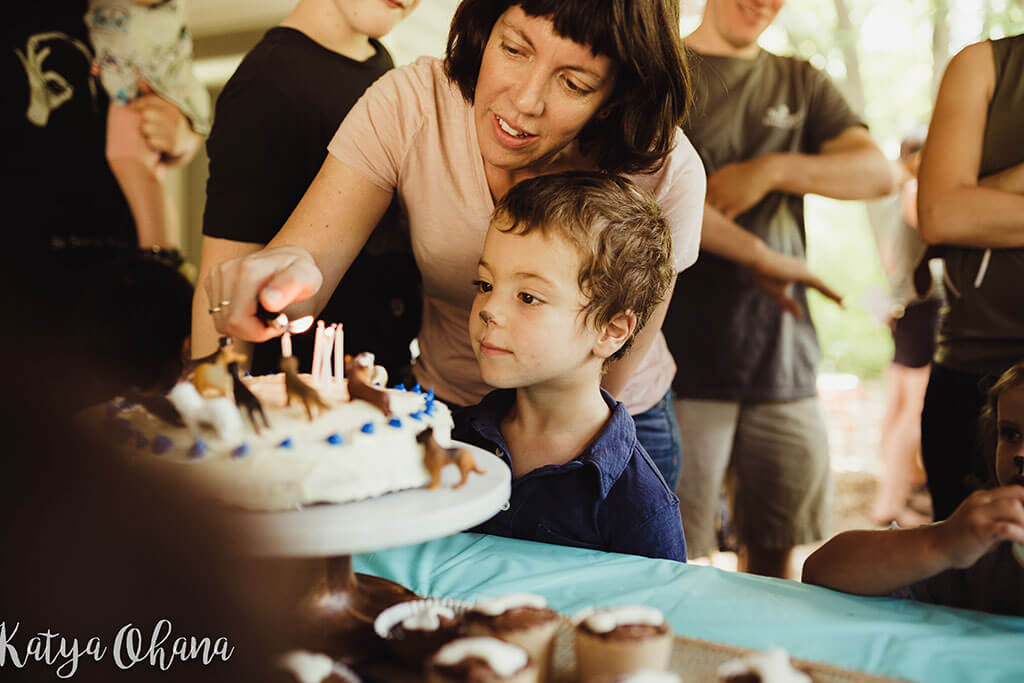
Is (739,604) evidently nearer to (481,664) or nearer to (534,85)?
(481,664)

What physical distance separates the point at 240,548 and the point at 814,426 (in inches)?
91.3

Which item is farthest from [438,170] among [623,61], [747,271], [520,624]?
[747,271]

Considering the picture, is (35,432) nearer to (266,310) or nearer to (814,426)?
(266,310)

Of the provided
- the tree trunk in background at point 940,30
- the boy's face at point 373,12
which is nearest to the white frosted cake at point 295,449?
the boy's face at point 373,12

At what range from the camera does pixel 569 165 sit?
1.56 m

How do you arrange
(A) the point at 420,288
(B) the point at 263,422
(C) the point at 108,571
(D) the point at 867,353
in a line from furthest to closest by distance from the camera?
(D) the point at 867,353
(A) the point at 420,288
(B) the point at 263,422
(C) the point at 108,571

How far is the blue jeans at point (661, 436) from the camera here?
5.64 ft

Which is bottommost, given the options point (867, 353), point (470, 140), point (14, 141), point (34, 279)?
point (867, 353)

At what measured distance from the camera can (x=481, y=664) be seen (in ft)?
2.39

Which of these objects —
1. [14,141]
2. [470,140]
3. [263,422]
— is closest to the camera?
[263,422]

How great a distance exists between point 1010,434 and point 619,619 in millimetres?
857

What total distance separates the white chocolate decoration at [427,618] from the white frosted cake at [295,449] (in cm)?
15

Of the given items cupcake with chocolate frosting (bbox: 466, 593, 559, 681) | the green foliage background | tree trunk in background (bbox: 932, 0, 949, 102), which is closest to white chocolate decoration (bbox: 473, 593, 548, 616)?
cupcake with chocolate frosting (bbox: 466, 593, 559, 681)

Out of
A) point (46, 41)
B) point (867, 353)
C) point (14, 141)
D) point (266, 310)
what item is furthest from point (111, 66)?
point (867, 353)
